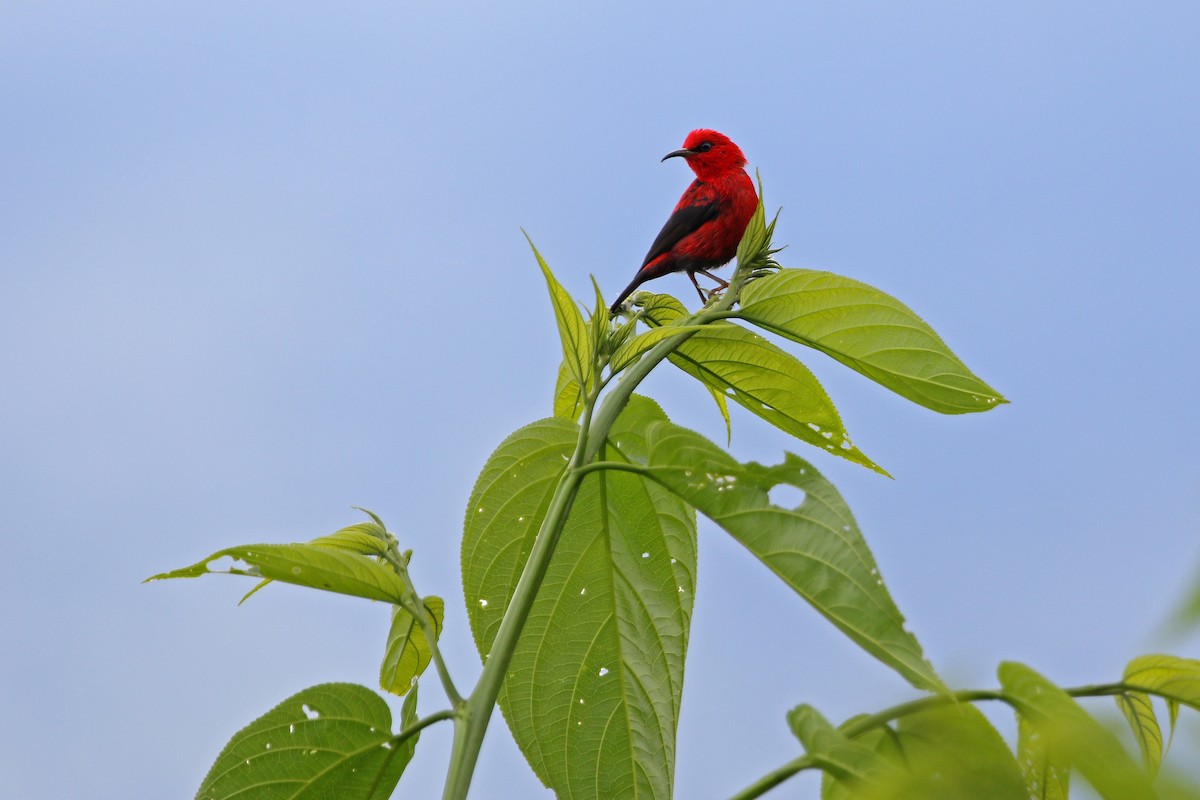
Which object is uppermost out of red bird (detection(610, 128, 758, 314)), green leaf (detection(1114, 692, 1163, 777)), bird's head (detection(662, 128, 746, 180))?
bird's head (detection(662, 128, 746, 180))

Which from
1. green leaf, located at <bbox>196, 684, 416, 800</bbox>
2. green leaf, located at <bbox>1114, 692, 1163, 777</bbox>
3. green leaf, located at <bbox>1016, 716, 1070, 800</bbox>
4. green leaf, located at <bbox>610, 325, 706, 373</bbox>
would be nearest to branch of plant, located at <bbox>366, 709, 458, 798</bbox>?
green leaf, located at <bbox>196, 684, 416, 800</bbox>

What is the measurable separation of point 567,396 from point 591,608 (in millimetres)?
414

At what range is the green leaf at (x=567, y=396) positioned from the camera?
5.92 feet

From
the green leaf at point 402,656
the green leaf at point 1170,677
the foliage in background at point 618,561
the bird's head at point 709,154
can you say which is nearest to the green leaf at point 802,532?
the foliage in background at point 618,561

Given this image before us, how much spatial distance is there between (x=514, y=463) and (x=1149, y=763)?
0.89 metres

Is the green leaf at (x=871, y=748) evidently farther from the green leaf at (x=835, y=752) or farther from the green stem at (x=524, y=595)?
the green stem at (x=524, y=595)

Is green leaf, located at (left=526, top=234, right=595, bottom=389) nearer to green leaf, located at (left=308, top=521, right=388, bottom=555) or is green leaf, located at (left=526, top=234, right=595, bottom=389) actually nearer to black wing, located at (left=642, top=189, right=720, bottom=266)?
green leaf, located at (left=308, top=521, right=388, bottom=555)

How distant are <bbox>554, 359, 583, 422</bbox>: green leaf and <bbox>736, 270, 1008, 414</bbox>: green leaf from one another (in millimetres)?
358

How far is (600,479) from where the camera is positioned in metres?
1.55

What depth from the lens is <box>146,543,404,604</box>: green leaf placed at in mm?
1205

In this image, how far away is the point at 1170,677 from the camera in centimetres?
112

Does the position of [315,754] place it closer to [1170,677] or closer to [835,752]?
[835,752]

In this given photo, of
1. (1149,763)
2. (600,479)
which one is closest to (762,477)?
(600,479)

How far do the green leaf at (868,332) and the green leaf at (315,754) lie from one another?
76 cm
